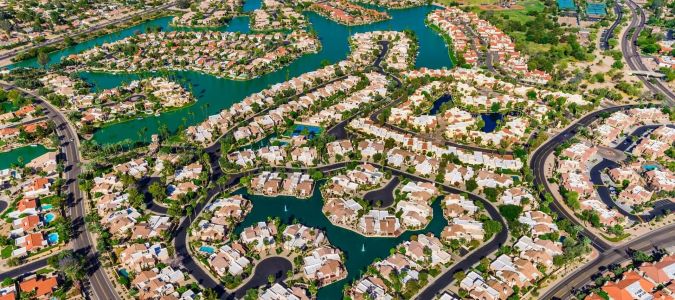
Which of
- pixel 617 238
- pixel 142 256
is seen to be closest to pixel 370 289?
pixel 142 256

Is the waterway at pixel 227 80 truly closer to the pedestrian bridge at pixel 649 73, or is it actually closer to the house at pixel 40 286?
the house at pixel 40 286

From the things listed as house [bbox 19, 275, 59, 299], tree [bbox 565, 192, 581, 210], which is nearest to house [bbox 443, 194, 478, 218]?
tree [bbox 565, 192, 581, 210]

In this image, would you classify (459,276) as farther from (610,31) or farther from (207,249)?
(610,31)

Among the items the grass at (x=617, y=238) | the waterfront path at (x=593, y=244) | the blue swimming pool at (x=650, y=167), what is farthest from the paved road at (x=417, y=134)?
the grass at (x=617, y=238)

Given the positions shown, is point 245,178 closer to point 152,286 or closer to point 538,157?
point 152,286

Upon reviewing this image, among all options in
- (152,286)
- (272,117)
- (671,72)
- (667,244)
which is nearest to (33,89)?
(272,117)

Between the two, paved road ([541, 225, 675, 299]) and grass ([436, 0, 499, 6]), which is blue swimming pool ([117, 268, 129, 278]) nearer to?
paved road ([541, 225, 675, 299])
